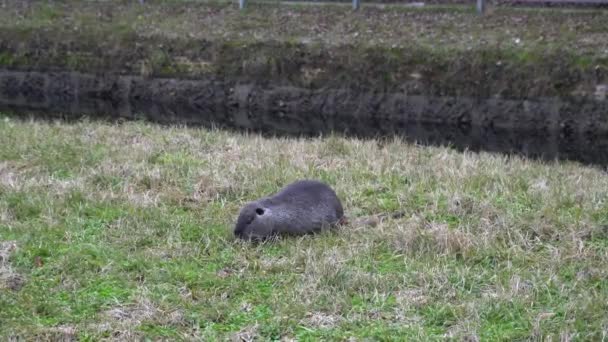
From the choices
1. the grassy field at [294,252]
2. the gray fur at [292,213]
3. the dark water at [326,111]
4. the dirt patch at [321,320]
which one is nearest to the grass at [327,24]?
the dark water at [326,111]

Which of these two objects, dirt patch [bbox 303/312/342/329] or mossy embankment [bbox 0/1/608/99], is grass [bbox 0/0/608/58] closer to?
mossy embankment [bbox 0/1/608/99]

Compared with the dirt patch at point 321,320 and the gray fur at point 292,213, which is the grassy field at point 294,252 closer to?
the dirt patch at point 321,320

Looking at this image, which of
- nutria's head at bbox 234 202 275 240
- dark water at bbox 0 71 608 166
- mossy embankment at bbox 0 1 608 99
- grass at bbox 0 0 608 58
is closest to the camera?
nutria's head at bbox 234 202 275 240

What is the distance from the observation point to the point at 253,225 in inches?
278

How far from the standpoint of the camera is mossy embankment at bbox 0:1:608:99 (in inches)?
668

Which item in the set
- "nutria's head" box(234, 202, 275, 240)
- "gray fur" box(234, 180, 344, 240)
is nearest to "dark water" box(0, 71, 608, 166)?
"gray fur" box(234, 180, 344, 240)

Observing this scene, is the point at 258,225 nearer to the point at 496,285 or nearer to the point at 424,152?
the point at 496,285

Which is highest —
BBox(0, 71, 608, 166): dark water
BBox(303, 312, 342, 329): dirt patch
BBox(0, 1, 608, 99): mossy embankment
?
BBox(303, 312, 342, 329): dirt patch

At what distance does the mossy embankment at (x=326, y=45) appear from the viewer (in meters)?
17.0

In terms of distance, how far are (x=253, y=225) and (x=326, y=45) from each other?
485 inches

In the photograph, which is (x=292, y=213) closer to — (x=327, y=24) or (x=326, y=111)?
(x=326, y=111)

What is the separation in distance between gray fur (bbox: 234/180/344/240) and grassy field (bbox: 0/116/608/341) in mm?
144

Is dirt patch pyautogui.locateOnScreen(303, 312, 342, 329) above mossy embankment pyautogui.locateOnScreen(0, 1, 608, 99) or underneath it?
above

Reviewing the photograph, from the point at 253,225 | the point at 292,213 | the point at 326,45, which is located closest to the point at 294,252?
the point at 253,225
